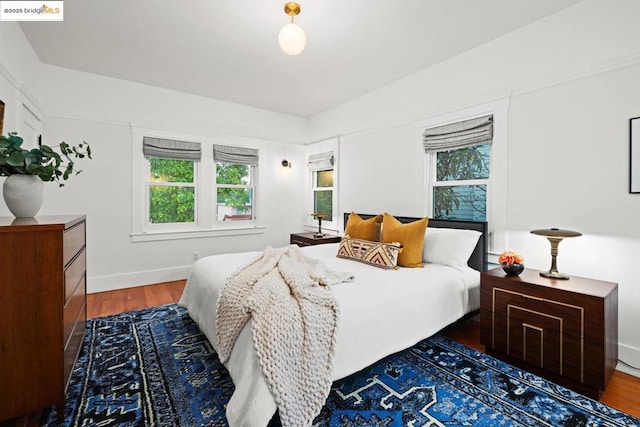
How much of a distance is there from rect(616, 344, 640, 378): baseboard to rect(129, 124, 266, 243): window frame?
432 cm

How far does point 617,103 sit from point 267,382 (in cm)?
292

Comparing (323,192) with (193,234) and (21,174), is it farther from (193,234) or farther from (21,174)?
(21,174)

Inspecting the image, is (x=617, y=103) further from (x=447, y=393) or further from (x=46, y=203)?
(x=46, y=203)

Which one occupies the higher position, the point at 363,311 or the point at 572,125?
the point at 572,125

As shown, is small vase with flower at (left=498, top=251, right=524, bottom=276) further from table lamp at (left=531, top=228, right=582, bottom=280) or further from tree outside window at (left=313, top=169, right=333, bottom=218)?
tree outside window at (left=313, top=169, right=333, bottom=218)

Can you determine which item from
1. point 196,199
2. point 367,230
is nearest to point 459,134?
point 367,230

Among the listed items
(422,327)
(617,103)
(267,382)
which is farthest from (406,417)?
(617,103)

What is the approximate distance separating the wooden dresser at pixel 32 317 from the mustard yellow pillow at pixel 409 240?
2306 mm

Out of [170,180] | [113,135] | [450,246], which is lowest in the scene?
[450,246]

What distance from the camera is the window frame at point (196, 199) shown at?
4004mm

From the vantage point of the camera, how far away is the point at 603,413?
166 cm

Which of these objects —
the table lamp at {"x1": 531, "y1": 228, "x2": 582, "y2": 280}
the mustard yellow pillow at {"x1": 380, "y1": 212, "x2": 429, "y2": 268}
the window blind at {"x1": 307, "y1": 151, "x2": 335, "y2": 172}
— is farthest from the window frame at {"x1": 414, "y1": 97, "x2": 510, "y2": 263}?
the window blind at {"x1": 307, "y1": 151, "x2": 335, "y2": 172}

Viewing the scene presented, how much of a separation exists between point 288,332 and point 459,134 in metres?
2.66

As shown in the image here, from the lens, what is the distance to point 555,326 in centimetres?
194
